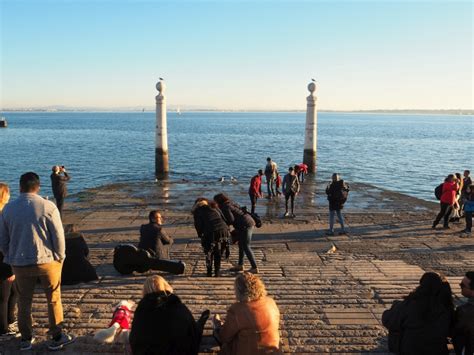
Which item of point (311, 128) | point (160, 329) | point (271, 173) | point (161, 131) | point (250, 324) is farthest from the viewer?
point (311, 128)

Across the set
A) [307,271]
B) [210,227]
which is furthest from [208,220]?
[307,271]

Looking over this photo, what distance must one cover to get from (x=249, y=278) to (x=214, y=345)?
103 centimetres

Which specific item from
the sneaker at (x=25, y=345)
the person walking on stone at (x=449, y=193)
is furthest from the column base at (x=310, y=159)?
the sneaker at (x=25, y=345)

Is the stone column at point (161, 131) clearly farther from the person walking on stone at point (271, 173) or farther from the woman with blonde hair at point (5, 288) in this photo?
the woman with blonde hair at point (5, 288)

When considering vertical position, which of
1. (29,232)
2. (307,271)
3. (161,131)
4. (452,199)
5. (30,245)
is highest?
(161,131)

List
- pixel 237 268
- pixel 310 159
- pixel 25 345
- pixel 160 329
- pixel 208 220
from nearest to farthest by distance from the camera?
pixel 160 329
pixel 25 345
pixel 208 220
pixel 237 268
pixel 310 159

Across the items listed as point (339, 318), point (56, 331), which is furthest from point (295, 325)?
point (56, 331)

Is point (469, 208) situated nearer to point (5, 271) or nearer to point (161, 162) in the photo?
point (5, 271)

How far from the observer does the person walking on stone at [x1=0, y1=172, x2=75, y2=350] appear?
4137 millimetres

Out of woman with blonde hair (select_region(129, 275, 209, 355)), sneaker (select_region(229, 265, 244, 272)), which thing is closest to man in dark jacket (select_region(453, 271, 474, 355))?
woman with blonde hair (select_region(129, 275, 209, 355))

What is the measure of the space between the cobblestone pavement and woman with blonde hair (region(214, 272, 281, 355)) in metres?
0.62

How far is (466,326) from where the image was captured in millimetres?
4035

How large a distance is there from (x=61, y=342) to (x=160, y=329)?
1352 mm

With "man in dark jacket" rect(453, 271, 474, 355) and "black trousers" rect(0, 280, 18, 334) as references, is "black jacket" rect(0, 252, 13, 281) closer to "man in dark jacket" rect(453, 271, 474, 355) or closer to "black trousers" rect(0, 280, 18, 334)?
"black trousers" rect(0, 280, 18, 334)
